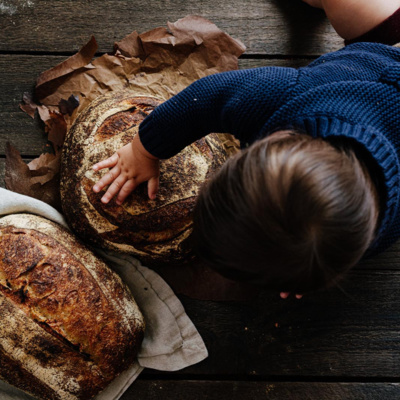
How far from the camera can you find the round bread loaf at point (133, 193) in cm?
67

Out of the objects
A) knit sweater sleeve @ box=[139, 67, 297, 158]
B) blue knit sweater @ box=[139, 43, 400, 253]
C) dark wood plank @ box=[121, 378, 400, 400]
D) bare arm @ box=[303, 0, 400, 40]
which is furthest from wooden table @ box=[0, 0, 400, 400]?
knit sweater sleeve @ box=[139, 67, 297, 158]

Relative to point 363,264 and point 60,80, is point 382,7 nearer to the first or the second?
point 363,264

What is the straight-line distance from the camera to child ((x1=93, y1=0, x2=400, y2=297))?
1.37 ft

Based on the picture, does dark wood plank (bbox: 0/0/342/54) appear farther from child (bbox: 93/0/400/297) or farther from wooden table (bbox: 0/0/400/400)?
child (bbox: 93/0/400/297)

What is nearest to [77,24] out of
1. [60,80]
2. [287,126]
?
[60,80]

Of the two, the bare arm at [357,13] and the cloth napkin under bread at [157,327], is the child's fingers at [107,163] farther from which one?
the bare arm at [357,13]

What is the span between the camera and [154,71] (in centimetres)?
83

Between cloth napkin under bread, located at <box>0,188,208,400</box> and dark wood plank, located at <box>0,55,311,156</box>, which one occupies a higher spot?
dark wood plank, located at <box>0,55,311,156</box>

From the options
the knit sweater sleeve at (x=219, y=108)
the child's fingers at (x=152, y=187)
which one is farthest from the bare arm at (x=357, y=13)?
the child's fingers at (x=152, y=187)

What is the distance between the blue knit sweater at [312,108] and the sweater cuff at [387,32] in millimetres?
86

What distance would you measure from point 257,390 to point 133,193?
0.48 metres

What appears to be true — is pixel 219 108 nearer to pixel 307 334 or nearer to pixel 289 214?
pixel 289 214

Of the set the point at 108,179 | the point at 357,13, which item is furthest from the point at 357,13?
the point at 108,179

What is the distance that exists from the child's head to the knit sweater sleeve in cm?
12
